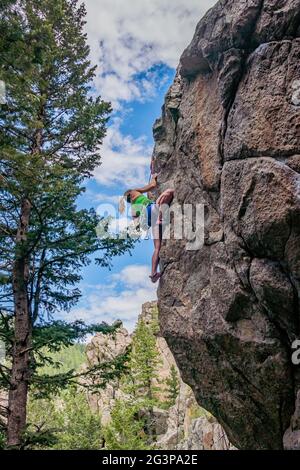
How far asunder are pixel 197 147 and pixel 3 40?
4.01 metres

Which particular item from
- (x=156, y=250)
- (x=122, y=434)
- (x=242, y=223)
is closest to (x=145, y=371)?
(x=122, y=434)

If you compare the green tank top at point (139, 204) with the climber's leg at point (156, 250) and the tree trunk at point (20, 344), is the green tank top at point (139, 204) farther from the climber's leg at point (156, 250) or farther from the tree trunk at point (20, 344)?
the tree trunk at point (20, 344)

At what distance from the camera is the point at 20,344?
31.6ft

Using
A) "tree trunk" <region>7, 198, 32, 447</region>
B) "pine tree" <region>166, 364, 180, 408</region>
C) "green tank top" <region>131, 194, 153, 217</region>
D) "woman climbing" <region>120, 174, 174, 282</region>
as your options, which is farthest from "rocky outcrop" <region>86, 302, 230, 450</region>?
"green tank top" <region>131, 194, 153, 217</region>

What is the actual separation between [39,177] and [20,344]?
3.89 meters

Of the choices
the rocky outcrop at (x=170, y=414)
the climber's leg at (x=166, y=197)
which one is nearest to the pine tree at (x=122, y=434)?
the rocky outcrop at (x=170, y=414)

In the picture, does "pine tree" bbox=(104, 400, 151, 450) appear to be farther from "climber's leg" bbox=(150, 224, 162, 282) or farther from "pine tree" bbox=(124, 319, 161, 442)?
"climber's leg" bbox=(150, 224, 162, 282)

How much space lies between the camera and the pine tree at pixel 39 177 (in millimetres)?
8133

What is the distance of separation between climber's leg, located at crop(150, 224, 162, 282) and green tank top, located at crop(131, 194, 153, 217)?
1.74 ft

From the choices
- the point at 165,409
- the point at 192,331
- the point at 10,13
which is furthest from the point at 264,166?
the point at 165,409

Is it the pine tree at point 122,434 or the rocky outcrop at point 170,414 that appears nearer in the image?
the rocky outcrop at point 170,414

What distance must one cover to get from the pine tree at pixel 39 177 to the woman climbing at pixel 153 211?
1.36 metres

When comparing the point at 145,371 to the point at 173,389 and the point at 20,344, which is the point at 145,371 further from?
the point at 20,344

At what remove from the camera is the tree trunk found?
9102 mm
